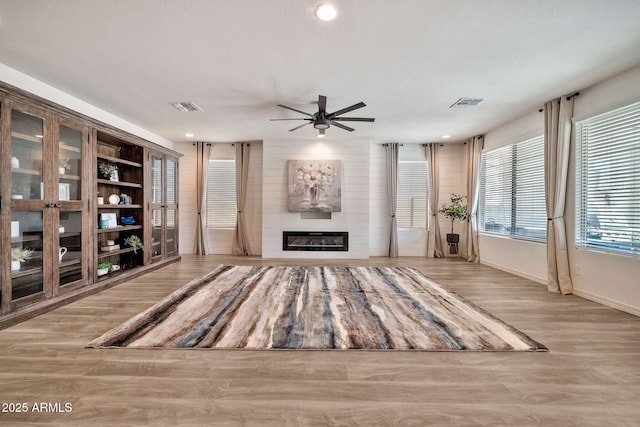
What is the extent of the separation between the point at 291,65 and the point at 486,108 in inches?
127

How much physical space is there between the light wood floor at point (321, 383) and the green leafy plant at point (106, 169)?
8.04 ft

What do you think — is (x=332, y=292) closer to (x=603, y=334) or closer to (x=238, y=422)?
(x=238, y=422)

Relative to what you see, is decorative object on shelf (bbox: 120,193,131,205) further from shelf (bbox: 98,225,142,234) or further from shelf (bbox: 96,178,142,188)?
shelf (bbox: 98,225,142,234)

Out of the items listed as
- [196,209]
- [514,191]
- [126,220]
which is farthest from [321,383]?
[196,209]

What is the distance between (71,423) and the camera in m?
1.40

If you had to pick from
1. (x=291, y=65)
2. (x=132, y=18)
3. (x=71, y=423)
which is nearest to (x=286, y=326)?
(x=71, y=423)

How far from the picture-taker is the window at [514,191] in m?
4.42

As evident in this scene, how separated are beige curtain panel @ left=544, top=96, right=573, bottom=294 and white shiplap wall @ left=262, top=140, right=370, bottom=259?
324cm

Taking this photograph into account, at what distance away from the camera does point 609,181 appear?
3.30 meters

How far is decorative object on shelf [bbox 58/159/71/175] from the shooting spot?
3.24 meters

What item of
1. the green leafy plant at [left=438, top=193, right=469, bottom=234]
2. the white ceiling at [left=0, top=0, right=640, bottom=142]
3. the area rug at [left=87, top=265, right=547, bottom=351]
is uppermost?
the white ceiling at [left=0, top=0, right=640, bottom=142]

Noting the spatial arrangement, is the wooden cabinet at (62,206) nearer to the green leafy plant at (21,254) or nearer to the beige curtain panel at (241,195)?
the green leafy plant at (21,254)

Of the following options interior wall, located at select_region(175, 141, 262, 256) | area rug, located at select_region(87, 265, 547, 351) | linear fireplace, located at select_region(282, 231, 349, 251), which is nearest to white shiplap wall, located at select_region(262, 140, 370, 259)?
linear fireplace, located at select_region(282, 231, 349, 251)

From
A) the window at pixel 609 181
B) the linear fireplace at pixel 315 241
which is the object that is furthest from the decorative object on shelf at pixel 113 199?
the window at pixel 609 181
